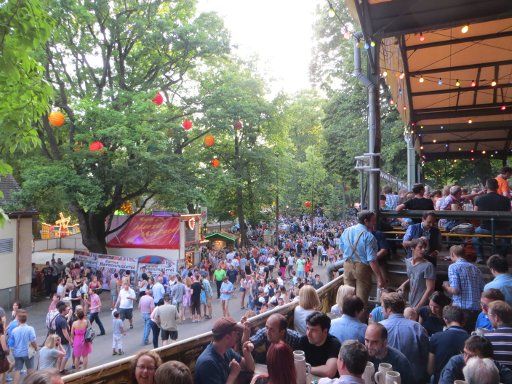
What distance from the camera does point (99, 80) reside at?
2058 cm

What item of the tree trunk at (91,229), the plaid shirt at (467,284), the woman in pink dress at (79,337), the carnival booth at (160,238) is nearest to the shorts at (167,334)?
the woman in pink dress at (79,337)

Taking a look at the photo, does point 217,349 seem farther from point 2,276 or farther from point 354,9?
point 2,276

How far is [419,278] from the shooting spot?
505 cm

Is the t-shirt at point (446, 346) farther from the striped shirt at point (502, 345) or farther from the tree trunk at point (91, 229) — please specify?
the tree trunk at point (91, 229)

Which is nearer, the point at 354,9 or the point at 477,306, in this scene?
the point at 477,306

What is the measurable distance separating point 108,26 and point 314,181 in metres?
26.0

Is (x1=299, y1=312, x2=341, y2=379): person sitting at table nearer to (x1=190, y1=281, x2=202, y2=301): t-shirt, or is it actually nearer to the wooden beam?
the wooden beam

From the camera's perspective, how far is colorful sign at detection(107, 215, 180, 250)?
22.4m

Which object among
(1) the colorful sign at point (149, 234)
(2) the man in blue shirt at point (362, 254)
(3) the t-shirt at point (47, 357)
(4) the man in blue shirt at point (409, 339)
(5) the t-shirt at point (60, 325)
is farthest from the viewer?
(1) the colorful sign at point (149, 234)

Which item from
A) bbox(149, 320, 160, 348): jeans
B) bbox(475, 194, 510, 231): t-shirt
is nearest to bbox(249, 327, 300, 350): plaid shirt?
bbox(475, 194, 510, 231): t-shirt

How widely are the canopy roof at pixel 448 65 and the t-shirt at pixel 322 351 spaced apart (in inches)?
192

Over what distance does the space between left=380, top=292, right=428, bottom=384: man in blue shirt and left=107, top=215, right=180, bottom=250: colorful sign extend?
756 inches

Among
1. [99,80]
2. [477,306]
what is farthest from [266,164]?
[477,306]

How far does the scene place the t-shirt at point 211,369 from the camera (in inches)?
128
